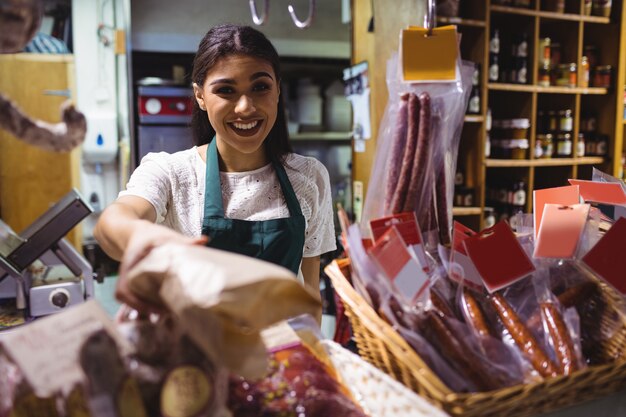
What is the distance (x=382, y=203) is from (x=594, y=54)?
3383mm

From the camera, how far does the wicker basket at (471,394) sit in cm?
71

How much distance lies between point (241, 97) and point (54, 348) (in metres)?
0.95

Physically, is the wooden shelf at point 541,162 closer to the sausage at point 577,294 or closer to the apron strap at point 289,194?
the apron strap at point 289,194

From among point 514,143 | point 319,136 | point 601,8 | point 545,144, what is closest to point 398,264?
point 514,143

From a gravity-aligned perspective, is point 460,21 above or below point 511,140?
above

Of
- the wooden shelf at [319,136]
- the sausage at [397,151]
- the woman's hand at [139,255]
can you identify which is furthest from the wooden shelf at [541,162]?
the woman's hand at [139,255]

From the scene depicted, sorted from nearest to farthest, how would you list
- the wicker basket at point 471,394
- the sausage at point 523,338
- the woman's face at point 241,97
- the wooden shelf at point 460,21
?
the wicker basket at point 471,394
the sausage at point 523,338
the woman's face at point 241,97
the wooden shelf at point 460,21

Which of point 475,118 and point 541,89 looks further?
point 541,89

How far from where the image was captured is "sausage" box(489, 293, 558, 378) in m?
0.81

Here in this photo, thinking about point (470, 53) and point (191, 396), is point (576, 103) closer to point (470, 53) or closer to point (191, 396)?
point (470, 53)

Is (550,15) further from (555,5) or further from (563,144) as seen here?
(563,144)

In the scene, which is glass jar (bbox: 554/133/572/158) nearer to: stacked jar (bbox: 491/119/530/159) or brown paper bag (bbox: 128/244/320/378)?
stacked jar (bbox: 491/119/530/159)

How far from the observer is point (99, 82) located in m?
3.75

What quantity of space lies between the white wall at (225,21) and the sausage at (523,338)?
11.0 feet
